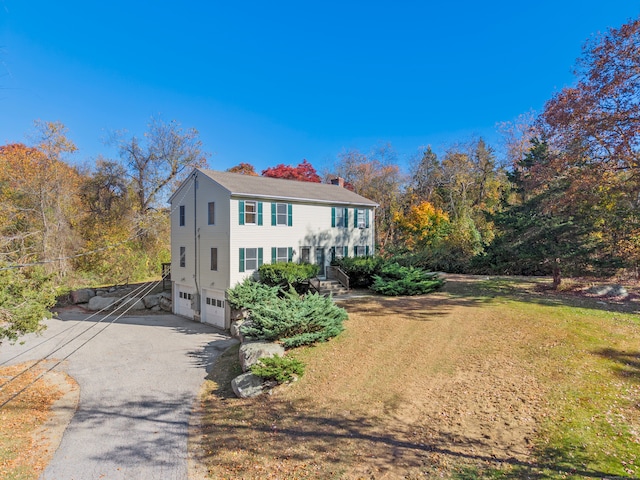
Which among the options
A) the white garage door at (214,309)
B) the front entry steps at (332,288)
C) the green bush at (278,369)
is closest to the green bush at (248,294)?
the white garage door at (214,309)

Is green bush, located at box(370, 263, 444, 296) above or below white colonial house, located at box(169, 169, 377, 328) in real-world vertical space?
below

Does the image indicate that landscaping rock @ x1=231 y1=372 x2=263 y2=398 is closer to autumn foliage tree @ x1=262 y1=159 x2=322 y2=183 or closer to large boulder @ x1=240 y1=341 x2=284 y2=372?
large boulder @ x1=240 y1=341 x2=284 y2=372

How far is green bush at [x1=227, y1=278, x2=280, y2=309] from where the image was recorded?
1638cm

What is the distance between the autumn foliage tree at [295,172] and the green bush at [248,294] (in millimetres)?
22498

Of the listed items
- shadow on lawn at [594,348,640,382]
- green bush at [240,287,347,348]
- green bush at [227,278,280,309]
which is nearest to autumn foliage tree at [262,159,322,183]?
green bush at [227,278,280,309]

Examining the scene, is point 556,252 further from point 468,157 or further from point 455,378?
Answer: point 468,157

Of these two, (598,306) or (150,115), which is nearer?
(598,306)

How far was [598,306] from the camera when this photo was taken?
1430cm

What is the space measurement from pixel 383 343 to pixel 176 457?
6.82 metres

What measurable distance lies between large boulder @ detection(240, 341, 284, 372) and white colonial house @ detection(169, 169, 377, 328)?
6.59 meters

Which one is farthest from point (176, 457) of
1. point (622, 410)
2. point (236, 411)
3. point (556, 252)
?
point (556, 252)

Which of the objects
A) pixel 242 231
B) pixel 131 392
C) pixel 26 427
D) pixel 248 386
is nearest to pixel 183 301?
pixel 242 231


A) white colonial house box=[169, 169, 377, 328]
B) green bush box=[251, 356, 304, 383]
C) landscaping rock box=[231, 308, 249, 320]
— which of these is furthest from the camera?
white colonial house box=[169, 169, 377, 328]

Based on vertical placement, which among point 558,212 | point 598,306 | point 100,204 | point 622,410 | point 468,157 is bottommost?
point 622,410
